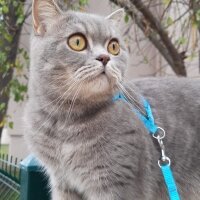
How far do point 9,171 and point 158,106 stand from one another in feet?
3.69

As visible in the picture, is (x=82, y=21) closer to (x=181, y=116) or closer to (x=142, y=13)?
(x=181, y=116)

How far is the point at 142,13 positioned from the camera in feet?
12.6

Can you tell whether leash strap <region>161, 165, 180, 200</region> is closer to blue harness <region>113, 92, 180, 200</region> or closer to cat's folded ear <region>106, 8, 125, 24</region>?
blue harness <region>113, 92, 180, 200</region>

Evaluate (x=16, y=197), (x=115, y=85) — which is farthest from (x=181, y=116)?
(x=16, y=197)

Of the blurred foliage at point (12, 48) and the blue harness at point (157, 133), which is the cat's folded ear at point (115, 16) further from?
the blurred foliage at point (12, 48)

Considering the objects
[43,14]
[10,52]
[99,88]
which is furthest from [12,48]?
[99,88]

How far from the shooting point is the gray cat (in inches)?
75.4

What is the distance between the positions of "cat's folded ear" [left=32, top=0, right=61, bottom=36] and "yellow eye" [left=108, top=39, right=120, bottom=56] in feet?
0.97

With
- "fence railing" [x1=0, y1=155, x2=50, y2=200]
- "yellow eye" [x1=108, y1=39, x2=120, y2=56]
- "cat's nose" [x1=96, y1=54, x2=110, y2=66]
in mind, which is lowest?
"fence railing" [x1=0, y1=155, x2=50, y2=200]

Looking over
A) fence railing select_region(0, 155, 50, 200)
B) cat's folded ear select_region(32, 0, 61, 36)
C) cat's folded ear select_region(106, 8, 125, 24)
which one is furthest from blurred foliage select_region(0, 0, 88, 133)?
fence railing select_region(0, 155, 50, 200)

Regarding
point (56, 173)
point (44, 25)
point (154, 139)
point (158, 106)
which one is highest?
point (44, 25)

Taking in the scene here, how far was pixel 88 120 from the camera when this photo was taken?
2051mm

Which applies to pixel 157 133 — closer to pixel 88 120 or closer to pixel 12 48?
pixel 88 120

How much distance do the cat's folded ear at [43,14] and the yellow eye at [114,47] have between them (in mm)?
295
